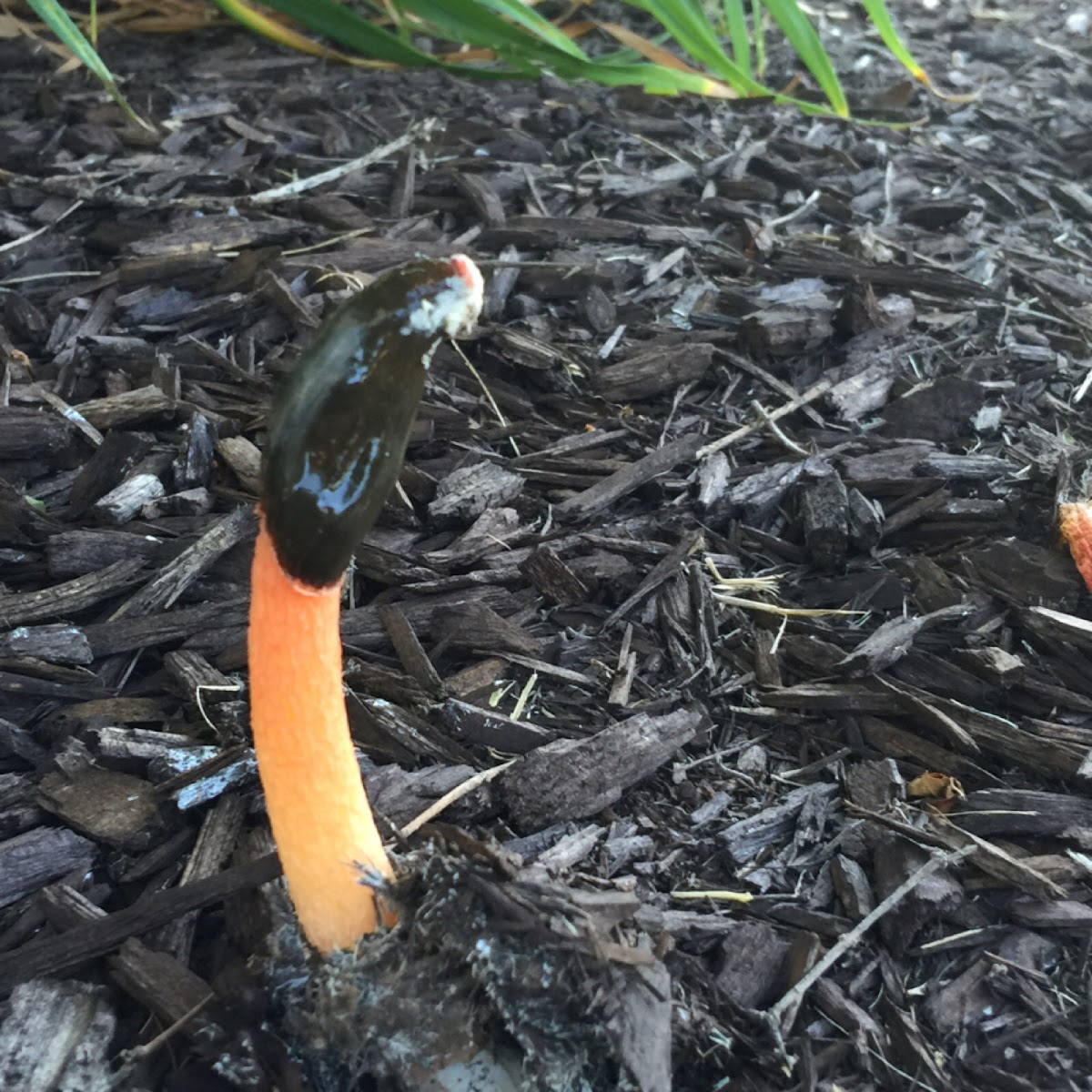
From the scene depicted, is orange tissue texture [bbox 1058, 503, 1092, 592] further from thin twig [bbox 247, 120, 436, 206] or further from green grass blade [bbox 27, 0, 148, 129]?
green grass blade [bbox 27, 0, 148, 129]

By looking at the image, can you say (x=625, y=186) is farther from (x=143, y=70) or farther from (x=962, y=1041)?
(x=962, y=1041)

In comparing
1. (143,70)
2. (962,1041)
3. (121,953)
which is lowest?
(962,1041)

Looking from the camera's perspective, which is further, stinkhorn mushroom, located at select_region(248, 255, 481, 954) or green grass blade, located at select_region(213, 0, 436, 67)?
green grass blade, located at select_region(213, 0, 436, 67)

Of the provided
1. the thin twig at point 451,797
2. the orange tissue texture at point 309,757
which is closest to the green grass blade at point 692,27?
the thin twig at point 451,797

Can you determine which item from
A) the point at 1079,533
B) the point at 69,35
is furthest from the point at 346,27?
the point at 1079,533

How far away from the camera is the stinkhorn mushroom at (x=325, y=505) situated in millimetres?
1417

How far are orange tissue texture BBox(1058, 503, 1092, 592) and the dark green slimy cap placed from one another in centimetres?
202

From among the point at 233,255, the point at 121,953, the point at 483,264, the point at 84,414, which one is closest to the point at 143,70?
the point at 233,255

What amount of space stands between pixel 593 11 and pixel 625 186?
7.08ft

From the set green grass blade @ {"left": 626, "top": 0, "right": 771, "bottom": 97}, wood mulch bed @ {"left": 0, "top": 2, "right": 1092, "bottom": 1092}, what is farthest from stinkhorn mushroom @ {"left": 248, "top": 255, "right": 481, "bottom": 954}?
green grass blade @ {"left": 626, "top": 0, "right": 771, "bottom": 97}

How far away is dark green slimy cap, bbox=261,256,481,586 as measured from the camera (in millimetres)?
1413

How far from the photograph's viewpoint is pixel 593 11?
19.0ft

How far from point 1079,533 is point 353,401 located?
7.15 feet

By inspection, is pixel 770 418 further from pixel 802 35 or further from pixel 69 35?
pixel 69 35
